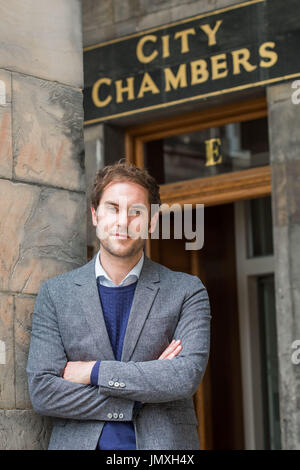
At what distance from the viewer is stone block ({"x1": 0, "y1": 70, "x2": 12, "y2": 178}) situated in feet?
12.8

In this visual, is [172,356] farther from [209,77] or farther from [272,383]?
[272,383]

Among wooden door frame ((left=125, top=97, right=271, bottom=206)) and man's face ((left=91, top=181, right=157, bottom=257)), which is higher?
wooden door frame ((left=125, top=97, right=271, bottom=206))

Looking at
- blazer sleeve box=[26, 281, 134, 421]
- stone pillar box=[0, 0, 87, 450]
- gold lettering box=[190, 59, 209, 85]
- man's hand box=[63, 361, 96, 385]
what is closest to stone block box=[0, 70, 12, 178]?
stone pillar box=[0, 0, 87, 450]

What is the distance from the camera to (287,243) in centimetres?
637

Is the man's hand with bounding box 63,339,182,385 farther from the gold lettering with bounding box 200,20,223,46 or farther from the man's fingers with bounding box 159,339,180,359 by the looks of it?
the gold lettering with bounding box 200,20,223,46

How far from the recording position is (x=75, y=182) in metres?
4.20

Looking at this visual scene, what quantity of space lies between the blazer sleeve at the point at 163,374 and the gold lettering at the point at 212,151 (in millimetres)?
3849

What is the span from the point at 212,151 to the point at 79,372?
4058 millimetres

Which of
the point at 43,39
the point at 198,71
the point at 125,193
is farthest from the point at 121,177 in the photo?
the point at 198,71

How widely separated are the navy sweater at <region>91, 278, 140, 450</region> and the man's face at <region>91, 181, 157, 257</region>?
0.15 meters

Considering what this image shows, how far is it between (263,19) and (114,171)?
3386 millimetres

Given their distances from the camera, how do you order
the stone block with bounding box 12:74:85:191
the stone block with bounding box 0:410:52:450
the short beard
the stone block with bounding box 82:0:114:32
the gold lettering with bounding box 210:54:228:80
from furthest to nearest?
the stone block with bounding box 82:0:114:32, the gold lettering with bounding box 210:54:228:80, the stone block with bounding box 12:74:85:191, the stone block with bounding box 0:410:52:450, the short beard

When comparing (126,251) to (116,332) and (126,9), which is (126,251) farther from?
(126,9)

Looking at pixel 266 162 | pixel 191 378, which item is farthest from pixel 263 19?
pixel 191 378
